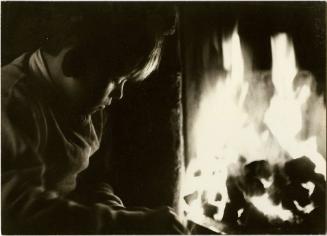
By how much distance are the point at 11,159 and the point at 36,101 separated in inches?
10.2

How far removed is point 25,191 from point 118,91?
0.56 metres

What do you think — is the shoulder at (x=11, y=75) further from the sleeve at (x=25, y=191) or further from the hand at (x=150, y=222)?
the hand at (x=150, y=222)

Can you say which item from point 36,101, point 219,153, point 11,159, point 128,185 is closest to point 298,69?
point 219,153

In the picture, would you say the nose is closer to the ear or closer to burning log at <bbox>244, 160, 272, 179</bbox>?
the ear

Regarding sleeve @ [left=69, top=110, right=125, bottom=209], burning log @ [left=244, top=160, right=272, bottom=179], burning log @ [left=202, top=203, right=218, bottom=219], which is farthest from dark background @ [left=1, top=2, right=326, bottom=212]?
burning log @ [left=244, top=160, right=272, bottom=179]

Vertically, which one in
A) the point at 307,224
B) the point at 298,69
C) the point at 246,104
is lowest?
the point at 307,224

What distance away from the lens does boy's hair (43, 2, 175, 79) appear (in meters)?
1.91

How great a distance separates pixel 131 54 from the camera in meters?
1.92

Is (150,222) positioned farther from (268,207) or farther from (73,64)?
(73,64)

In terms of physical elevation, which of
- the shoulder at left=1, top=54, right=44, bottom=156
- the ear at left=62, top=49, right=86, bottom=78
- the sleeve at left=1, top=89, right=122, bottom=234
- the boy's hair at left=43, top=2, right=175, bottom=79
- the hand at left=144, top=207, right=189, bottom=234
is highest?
the boy's hair at left=43, top=2, right=175, bottom=79

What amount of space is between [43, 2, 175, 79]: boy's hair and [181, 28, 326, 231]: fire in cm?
30

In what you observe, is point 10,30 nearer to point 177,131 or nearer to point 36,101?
point 36,101

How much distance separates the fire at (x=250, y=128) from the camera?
76.7 inches

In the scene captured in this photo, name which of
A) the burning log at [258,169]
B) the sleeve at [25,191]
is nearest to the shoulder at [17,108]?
the sleeve at [25,191]
